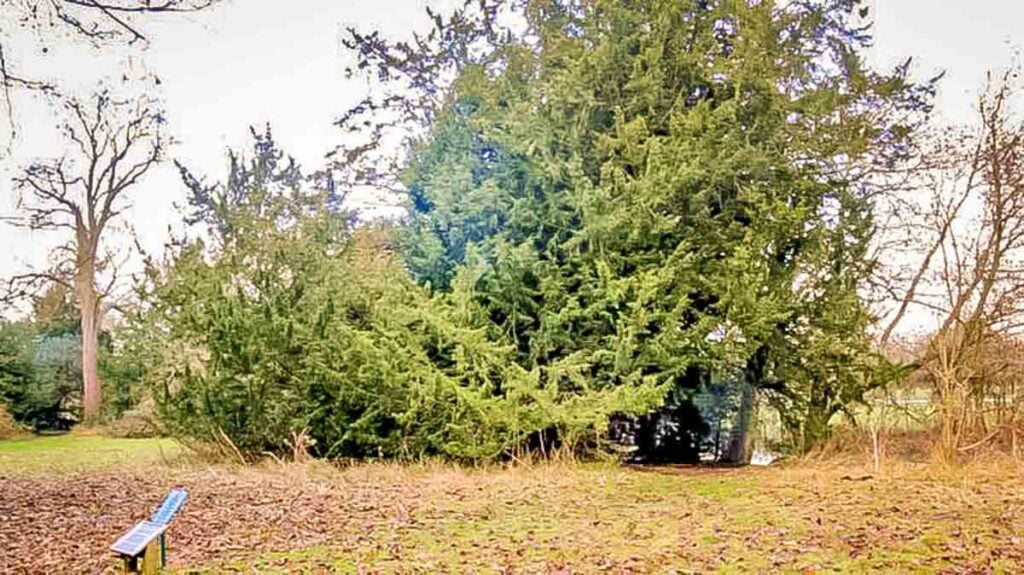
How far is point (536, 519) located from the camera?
690 centimetres

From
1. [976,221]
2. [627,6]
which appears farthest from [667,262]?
[976,221]

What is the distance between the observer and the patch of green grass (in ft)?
39.0

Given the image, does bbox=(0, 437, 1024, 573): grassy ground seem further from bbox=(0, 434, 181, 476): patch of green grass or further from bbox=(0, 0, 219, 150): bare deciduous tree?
bbox=(0, 0, 219, 150): bare deciduous tree

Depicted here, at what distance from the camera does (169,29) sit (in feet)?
24.0

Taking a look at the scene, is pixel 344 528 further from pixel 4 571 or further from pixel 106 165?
pixel 106 165

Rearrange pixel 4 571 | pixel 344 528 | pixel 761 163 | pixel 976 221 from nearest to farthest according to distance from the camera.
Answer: pixel 4 571
pixel 344 528
pixel 761 163
pixel 976 221

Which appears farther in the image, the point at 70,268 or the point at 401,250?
the point at 70,268

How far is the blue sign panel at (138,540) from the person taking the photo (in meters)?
4.16

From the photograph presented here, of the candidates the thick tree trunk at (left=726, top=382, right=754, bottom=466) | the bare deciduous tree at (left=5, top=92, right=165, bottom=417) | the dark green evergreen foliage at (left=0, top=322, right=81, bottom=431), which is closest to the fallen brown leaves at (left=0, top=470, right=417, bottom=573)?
the thick tree trunk at (left=726, top=382, right=754, bottom=466)

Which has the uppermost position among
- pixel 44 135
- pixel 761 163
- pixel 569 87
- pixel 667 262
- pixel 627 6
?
pixel 44 135

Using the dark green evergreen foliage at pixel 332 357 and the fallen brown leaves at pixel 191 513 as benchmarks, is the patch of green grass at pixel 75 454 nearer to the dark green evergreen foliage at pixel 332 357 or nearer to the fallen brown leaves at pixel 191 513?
the dark green evergreen foliage at pixel 332 357

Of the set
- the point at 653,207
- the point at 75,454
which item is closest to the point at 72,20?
the point at 653,207

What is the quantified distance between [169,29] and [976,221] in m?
11.2

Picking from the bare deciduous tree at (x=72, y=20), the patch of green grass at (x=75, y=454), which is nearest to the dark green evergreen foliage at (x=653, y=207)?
the bare deciduous tree at (x=72, y=20)
